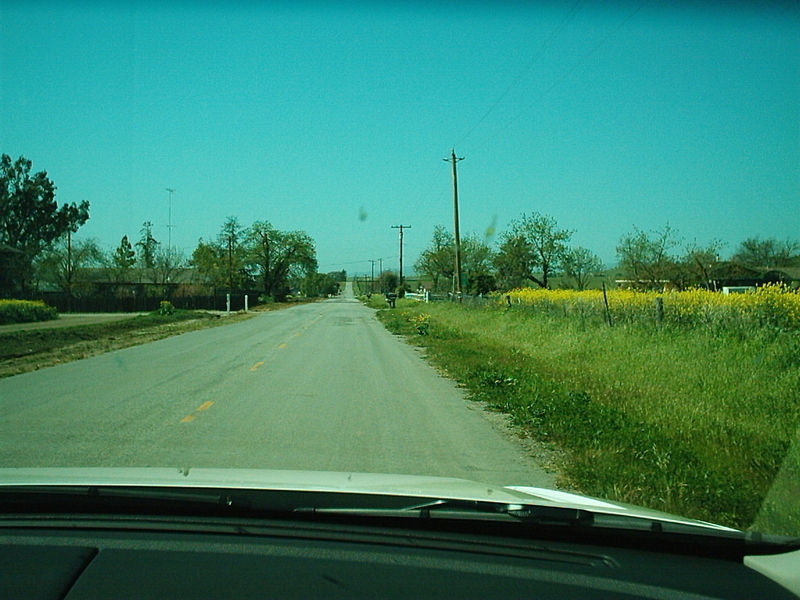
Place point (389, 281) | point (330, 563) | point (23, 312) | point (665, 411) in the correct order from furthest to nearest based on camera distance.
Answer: point (389, 281), point (23, 312), point (665, 411), point (330, 563)

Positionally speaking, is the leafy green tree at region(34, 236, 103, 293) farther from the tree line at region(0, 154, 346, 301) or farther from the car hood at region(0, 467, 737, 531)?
the car hood at region(0, 467, 737, 531)

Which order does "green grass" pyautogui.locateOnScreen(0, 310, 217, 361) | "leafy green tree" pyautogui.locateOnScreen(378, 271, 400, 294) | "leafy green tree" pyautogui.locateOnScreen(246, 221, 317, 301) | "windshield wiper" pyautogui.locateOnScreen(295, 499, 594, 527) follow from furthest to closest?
"leafy green tree" pyautogui.locateOnScreen(378, 271, 400, 294), "leafy green tree" pyautogui.locateOnScreen(246, 221, 317, 301), "green grass" pyautogui.locateOnScreen(0, 310, 217, 361), "windshield wiper" pyautogui.locateOnScreen(295, 499, 594, 527)

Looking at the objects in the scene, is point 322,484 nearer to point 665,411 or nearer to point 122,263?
point 665,411

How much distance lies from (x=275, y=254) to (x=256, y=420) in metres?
97.6

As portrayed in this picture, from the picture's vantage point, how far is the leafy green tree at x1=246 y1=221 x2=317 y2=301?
4085 inches

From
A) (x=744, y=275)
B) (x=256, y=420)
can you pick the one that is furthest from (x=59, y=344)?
(x=744, y=275)

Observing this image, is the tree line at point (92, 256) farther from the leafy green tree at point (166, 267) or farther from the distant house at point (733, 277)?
the distant house at point (733, 277)

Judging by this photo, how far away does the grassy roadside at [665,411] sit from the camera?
6.21 metres

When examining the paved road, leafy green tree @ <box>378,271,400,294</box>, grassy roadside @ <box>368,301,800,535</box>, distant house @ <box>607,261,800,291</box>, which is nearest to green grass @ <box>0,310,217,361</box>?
the paved road

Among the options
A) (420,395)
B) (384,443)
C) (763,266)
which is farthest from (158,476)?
(763,266)

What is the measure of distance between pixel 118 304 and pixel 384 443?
52.8 m

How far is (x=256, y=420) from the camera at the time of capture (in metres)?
9.50

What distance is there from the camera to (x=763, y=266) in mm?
62250

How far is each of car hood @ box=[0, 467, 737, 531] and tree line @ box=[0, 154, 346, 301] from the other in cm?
4378
